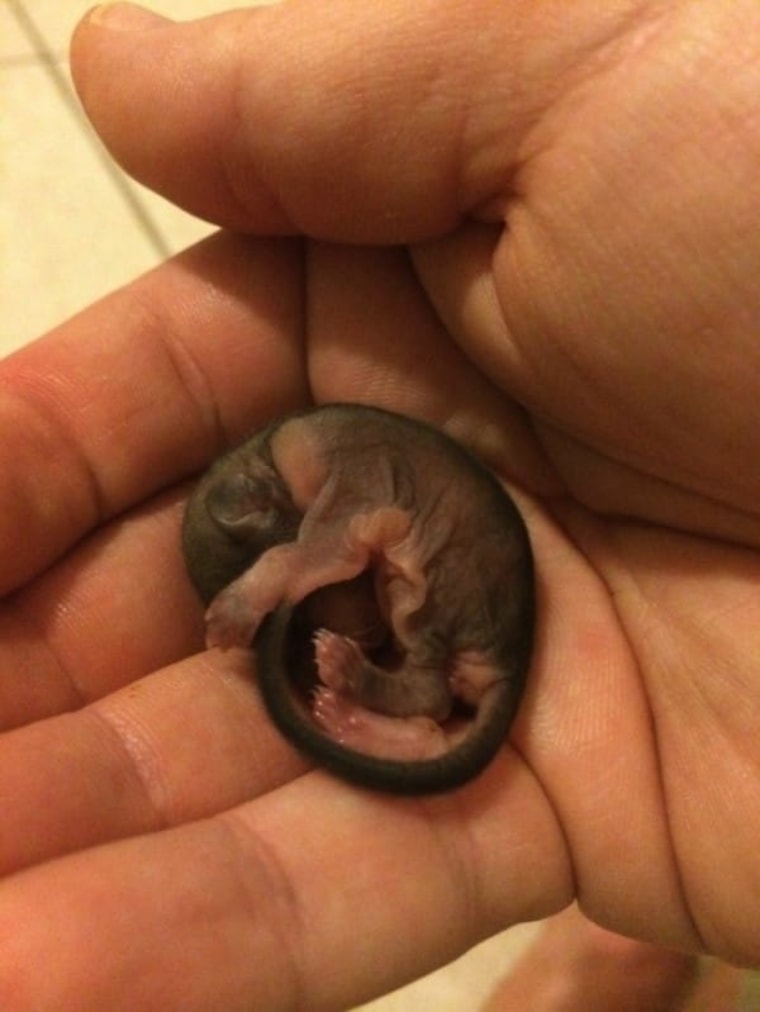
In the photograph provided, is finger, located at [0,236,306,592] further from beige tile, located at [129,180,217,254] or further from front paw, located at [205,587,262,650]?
beige tile, located at [129,180,217,254]

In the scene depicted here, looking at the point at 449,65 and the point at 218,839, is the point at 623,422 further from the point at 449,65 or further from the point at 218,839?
the point at 218,839

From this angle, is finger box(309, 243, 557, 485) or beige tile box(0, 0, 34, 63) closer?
finger box(309, 243, 557, 485)

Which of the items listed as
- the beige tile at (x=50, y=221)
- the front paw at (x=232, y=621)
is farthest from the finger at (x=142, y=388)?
the beige tile at (x=50, y=221)

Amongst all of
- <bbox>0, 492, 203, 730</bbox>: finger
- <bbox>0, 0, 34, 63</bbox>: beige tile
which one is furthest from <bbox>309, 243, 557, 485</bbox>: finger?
<bbox>0, 0, 34, 63</bbox>: beige tile

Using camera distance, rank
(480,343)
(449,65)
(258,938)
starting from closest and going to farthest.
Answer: (258,938), (449,65), (480,343)

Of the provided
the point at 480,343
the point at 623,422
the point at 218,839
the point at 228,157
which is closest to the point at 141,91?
the point at 228,157

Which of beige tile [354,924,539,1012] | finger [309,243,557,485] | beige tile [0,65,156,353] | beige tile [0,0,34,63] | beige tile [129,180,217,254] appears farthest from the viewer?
beige tile [0,0,34,63]
